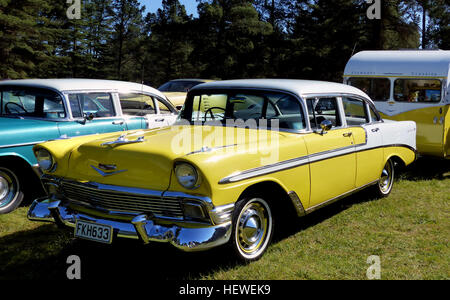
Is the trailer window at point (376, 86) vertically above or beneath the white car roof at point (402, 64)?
beneath

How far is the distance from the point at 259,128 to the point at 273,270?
56.4 inches

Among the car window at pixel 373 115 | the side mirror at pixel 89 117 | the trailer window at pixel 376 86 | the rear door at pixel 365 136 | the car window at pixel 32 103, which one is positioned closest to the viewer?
the rear door at pixel 365 136

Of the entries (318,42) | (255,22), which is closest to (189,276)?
(318,42)

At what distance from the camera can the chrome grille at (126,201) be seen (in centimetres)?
342

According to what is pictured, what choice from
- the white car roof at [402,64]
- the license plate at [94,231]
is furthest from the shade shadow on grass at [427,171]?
the license plate at [94,231]

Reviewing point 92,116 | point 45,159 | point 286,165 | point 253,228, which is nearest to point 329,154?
point 286,165

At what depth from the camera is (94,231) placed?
3.54 meters

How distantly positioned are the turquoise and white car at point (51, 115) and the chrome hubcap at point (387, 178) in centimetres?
342

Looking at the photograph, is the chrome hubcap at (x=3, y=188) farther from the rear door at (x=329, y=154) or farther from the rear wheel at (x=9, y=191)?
the rear door at (x=329, y=154)

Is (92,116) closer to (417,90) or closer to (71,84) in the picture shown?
(71,84)

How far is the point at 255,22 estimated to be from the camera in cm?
3600

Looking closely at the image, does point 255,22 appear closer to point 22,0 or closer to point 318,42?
point 318,42

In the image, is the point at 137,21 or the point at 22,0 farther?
the point at 137,21
